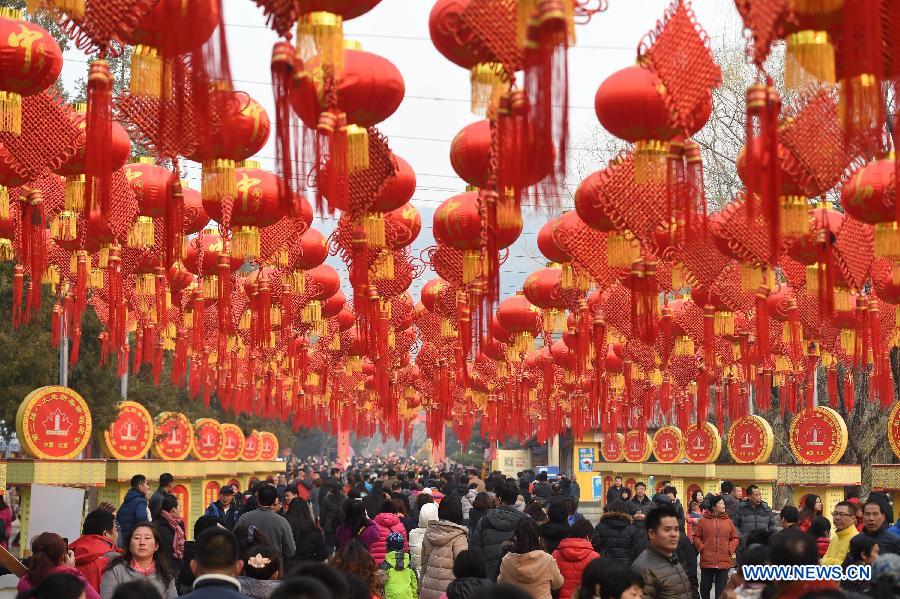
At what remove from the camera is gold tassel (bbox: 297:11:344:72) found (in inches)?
236

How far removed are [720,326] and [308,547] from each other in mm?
5320

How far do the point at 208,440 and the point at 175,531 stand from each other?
1993cm

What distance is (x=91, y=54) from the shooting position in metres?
6.61

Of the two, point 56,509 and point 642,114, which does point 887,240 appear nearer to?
point 642,114

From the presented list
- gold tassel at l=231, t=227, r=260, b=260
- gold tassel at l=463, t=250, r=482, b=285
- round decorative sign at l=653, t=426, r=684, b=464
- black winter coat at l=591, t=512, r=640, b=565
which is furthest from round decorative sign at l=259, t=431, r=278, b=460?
gold tassel at l=231, t=227, r=260, b=260

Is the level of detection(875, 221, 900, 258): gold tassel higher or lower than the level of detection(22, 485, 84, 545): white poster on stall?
higher

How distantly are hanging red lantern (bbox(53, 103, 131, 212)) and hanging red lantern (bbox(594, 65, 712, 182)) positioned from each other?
329 cm

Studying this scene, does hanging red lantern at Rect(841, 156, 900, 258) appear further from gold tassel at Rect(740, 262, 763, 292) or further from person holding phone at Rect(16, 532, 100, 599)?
person holding phone at Rect(16, 532, 100, 599)

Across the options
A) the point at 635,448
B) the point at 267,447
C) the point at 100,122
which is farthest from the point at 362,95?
the point at 267,447

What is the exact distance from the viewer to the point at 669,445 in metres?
30.3

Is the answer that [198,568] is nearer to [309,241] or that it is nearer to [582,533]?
[582,533]

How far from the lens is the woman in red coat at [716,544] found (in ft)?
41.4

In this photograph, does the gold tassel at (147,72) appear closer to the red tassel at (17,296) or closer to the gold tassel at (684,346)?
the red tassel at (17,296)

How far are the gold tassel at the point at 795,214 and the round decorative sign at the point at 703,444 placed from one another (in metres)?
18.5
